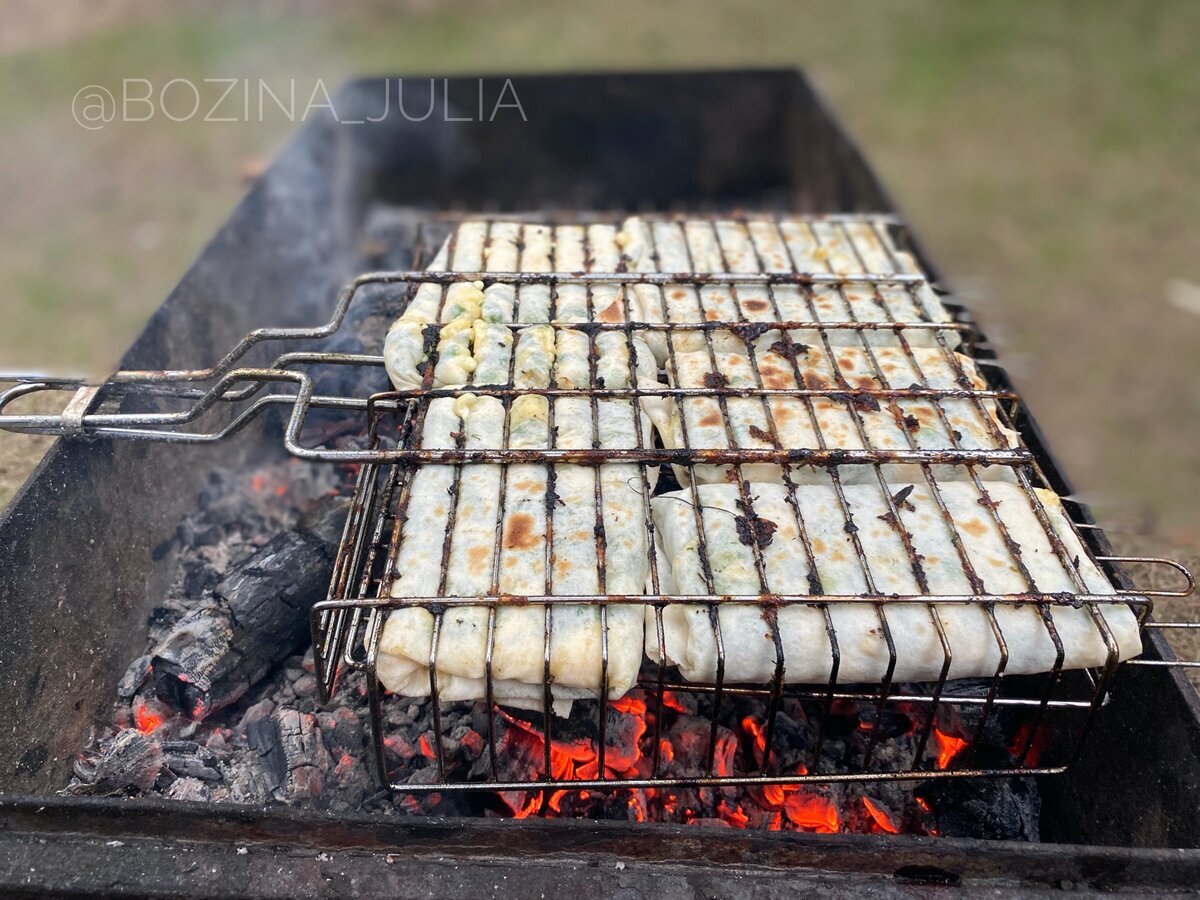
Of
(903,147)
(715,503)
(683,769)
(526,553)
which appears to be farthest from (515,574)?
(903,147)

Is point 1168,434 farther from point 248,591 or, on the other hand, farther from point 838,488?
point 248,591

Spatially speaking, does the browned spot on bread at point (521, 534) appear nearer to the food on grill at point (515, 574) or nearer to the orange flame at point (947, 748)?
the food on grill at point (515, 574)

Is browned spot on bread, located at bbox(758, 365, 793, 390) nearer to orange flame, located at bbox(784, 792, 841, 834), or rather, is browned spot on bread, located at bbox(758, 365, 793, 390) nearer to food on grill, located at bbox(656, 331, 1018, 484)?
A: food on grill, located at bbox(656, 331, 1018, 484)

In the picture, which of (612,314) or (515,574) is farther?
(612,314)

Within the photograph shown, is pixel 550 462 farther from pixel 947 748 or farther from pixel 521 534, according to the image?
pixel 947 748

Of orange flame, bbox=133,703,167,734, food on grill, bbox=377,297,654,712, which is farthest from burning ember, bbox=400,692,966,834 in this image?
orange flame, bbox=133,703,167,734

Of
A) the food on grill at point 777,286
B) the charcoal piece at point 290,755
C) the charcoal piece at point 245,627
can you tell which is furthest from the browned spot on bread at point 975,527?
the charcoal piece at point 245,627

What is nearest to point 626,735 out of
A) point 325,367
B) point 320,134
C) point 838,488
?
point 838,488
